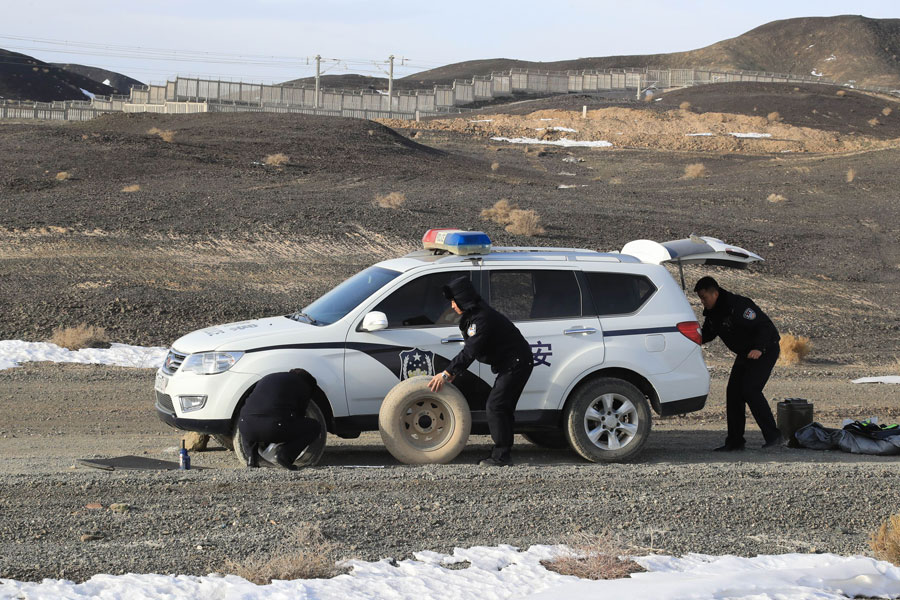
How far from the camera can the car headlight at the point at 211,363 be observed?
888 centimetres

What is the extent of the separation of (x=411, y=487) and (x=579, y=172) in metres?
43.4

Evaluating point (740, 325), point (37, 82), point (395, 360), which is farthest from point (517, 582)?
point (37, 82)

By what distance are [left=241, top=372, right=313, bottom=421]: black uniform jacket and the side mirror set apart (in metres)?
0.78

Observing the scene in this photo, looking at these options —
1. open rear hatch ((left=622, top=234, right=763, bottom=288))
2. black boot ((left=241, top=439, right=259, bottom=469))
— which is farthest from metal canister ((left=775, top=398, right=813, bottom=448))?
black boot ((left=241, top=439, right=259, bottom=469))

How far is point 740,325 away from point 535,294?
7.91 ft

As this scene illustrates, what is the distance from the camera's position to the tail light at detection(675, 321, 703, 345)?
31.9 ft

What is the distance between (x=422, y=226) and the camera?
2912 cm

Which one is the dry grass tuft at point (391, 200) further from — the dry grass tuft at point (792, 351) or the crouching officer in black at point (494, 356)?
the crouching officer in black at point (494, 356)

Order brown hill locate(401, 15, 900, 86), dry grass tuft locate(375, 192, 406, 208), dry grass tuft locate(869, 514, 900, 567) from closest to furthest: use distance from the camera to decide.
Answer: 1. dry grass tuft locate(869, 514, 900, 567)
2. dry grass tuft locate(375, 192, 406, 208)
3. brown hill locate(401, 15, 900, 86)

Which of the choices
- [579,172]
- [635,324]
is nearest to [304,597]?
[635,324]

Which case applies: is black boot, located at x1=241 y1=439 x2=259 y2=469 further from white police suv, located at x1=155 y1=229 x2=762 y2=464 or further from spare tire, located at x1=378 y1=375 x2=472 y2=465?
spare tire, located at x1=378 y1=375 x2=472 y2=465

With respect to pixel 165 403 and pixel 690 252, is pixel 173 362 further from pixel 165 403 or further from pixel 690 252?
pixel 690 252

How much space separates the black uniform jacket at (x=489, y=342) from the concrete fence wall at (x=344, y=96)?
220 feet

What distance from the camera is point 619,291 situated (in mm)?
9773
